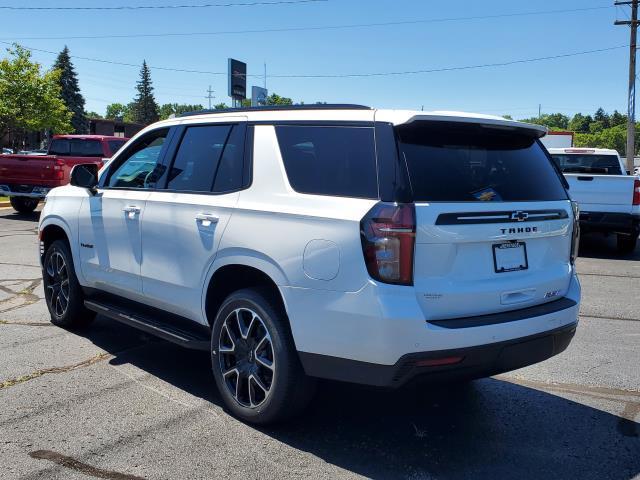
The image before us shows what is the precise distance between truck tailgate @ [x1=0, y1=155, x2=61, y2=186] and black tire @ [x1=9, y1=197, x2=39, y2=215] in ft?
3.19

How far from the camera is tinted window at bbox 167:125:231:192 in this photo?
431cm

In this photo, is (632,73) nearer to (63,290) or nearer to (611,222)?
(611,222)

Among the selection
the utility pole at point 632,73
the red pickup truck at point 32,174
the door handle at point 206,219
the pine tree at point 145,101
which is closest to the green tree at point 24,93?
the red pickup truck at point 32,174

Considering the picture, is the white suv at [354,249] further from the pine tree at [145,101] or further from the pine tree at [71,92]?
the pine tree at [145,101]

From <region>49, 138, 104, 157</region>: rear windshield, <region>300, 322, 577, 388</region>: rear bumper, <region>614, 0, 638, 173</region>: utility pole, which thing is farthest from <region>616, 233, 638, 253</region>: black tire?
<region>614, 0, 638, 173</region>: utility pole

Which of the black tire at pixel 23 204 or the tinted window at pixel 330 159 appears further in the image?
the black tire at pixel 23 204

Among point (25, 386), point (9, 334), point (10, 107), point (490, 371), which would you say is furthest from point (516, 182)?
point (10, 107)

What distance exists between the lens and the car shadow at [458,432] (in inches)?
134

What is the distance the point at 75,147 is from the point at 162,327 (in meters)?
13.8

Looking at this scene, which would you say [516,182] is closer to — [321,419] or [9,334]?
[321,419]

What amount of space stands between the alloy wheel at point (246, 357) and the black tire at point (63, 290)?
2310 millimetres

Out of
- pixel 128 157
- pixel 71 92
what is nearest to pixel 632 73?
pixel 128 157

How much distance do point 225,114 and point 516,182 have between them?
6.72 feet

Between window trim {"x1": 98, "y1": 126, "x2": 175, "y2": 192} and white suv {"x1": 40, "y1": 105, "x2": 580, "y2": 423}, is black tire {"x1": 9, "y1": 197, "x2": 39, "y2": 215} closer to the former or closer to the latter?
window trim {"x1": 98, "y1": 126, "x2": 175, "y2": 192}
